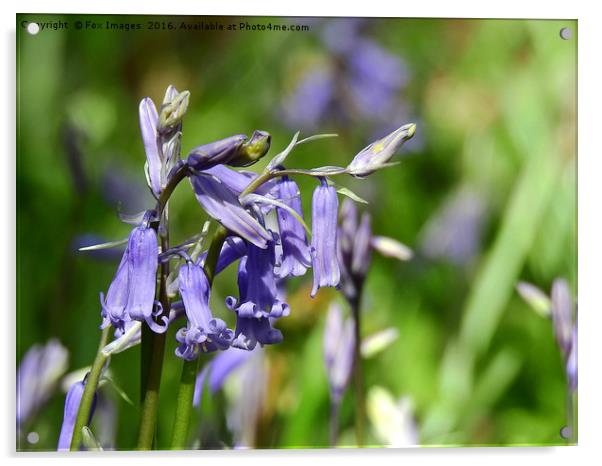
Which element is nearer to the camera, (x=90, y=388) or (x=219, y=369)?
(x=90, y=388)

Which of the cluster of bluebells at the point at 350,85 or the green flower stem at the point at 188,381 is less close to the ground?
the cluster of bluebells at the point at 350,85

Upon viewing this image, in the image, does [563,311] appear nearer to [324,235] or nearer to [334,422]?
[334,422]

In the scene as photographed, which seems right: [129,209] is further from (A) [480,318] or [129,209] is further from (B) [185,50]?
(A) [480,318]

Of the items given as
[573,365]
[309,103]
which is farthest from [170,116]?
[573,365]

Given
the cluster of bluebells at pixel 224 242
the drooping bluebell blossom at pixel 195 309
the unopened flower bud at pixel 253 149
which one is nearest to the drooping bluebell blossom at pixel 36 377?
the cluster of bluebells at pixel 224 242

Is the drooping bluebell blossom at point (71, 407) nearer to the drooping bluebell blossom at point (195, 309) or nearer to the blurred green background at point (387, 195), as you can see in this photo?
the blurred green background at point (387, 195)

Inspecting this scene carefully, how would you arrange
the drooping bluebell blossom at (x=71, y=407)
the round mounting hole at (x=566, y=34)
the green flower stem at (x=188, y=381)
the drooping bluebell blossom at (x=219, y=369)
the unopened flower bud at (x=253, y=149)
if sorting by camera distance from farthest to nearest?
1. the round mounting hole at (x=566, y=34)
2. the drooping bluebell blossom at (x=219, y=369)
3. the drooping bluebell blossom at (x=71, y=407)
4. the green flower stem at (x=188, y=381)
5. the unopened flower bud at (x=253, y=149)

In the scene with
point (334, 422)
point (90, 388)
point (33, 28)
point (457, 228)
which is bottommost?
point (334, 422)
